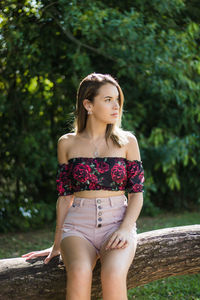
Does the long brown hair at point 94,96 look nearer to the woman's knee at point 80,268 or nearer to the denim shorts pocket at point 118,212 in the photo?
the denim shorts pocket at point 118,212

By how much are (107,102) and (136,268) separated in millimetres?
1119

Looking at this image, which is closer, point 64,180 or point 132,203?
point 132,203

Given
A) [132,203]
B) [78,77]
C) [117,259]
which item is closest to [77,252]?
[117,259]

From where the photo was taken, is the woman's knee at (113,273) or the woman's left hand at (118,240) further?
the woman's left hand at (118,240)

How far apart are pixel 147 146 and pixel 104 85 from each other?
11.3 feet

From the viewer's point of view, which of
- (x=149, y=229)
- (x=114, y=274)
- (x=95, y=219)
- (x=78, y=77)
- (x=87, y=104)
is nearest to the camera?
(x=114, y=274)

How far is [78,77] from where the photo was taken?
5730mm

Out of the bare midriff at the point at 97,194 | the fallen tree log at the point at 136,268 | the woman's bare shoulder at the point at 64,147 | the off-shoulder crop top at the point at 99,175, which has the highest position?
the woman's bare shoulder at the point at 64,147

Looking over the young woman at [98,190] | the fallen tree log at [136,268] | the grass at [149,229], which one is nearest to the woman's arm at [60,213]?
the young woman at [98,190]

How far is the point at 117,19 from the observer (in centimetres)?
542

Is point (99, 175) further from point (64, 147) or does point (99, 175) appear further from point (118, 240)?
point (118, 240)

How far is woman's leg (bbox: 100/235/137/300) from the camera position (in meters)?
2.32

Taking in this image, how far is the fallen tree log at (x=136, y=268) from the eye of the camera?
267cm

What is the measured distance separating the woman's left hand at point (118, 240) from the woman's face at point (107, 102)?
741 mm
